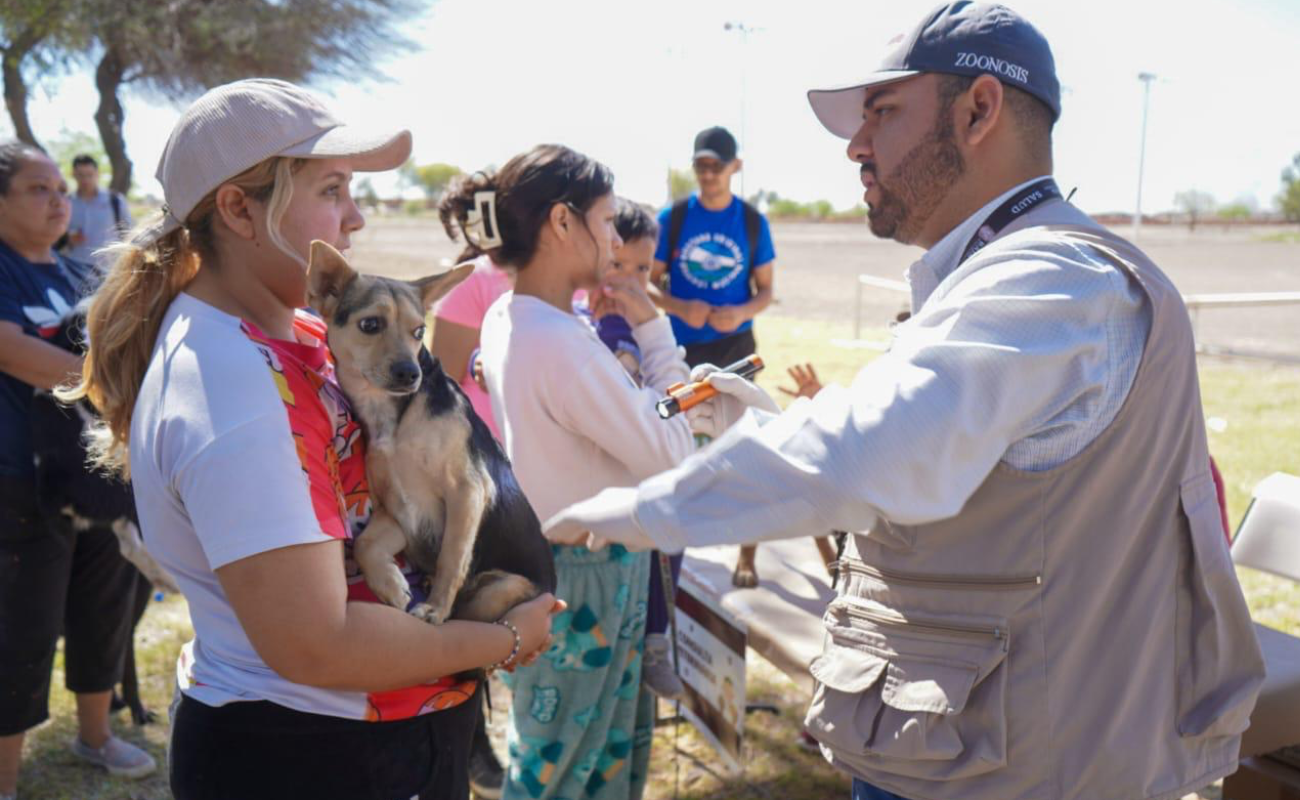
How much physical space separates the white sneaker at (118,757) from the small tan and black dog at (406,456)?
3.08 m

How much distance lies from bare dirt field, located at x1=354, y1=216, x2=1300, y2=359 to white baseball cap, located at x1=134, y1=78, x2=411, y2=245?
8.06 m

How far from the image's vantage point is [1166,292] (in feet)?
5.15

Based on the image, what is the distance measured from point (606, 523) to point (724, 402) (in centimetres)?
78

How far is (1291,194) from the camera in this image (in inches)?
2795

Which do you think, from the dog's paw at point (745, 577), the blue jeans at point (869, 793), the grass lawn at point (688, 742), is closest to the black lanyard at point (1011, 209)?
the blue jeans at point (869, 793)

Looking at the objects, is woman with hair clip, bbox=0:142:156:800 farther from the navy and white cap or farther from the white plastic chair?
the white plastic chair

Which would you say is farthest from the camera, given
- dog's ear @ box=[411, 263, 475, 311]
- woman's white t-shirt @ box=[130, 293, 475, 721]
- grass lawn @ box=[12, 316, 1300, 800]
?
grass lawn @ box=[12, 316, 1300, 800]

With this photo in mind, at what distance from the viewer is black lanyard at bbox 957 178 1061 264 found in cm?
179

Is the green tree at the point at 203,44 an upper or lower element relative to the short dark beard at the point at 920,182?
upper

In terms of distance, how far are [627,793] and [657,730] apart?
5.24ft

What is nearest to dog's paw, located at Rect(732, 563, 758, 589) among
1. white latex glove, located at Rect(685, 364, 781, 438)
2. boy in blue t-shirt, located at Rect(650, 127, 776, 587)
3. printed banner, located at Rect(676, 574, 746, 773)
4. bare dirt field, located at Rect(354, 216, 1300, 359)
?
boy in blue t-shirt, located at Rect(650, 127, 776, 587)

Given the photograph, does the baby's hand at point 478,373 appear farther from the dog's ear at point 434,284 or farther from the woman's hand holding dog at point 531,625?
the woman's hand holding dog at point 531,625

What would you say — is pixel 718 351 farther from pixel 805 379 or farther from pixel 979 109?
pixel 979 109

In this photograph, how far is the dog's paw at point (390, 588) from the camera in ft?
6.15
